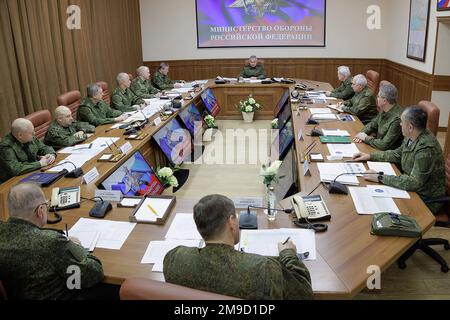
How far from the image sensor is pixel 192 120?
18.8 feet

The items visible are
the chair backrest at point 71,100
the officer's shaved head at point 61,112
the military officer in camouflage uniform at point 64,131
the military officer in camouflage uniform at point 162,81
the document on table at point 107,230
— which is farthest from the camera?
the military officer in camouflage uniform at point 162,81

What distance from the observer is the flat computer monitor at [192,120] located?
5.40 m

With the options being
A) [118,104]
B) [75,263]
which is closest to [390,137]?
[75,263]

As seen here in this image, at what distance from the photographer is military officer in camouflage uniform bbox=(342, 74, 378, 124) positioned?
4.59 meters

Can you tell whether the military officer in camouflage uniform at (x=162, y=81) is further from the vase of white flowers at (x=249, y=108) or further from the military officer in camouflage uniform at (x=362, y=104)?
the military officer in camouflage uniform at (x=362, y=104)

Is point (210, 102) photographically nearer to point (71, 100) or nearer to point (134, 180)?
point (71, 100)

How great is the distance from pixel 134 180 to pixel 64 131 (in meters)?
1.06

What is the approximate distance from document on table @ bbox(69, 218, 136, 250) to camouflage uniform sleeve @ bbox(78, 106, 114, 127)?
Answer: 239cm

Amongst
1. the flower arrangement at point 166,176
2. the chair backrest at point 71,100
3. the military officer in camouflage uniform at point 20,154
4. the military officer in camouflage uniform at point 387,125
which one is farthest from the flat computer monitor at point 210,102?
the military officer in camouflage uniform at point 20,154

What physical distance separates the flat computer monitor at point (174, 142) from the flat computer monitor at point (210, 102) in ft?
4.85

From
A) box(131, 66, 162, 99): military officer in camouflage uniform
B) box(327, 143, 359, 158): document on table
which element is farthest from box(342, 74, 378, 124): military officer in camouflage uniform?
box(131, 66, 162, 99): military officer in camouflage uniform

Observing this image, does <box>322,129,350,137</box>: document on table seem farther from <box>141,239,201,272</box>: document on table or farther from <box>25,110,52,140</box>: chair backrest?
<box>25,110,52,140</box>: chair backrest
